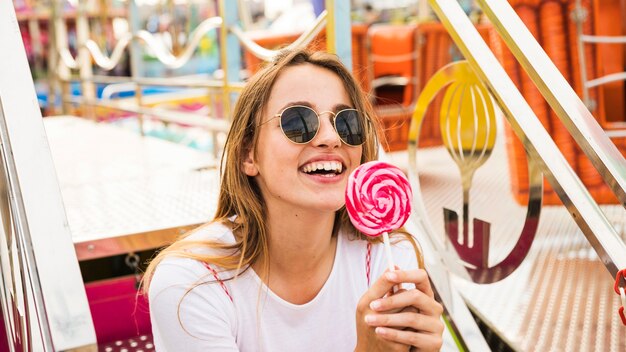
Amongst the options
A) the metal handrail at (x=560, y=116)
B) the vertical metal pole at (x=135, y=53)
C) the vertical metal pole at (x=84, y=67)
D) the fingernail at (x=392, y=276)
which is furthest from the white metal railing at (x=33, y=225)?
the vertical metal pole at (x=84, y=67)

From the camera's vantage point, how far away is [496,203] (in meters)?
3.37

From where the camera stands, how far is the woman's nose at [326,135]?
56.0 inches

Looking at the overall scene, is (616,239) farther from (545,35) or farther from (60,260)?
(545,35)

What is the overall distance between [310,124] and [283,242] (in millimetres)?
303

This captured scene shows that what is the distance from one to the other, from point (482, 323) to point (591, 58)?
225 centimetres

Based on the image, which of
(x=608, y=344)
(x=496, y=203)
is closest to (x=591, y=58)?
(x=496, y=203)

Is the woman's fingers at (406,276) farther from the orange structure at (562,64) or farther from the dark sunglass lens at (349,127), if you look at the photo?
the orange structure at (562,64)

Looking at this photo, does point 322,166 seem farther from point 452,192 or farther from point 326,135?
point 452,192

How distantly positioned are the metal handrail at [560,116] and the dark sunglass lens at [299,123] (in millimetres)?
534

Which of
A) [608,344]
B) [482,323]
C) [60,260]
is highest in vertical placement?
[60,260]

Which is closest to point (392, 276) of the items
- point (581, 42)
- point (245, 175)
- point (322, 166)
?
point (322, 166)

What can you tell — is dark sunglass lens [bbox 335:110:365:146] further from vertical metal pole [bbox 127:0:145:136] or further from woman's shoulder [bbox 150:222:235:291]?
vertical metal pole [bbox 127:0:145:136]

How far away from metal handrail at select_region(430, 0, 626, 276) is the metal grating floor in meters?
0.35

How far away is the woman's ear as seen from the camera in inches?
61.6
